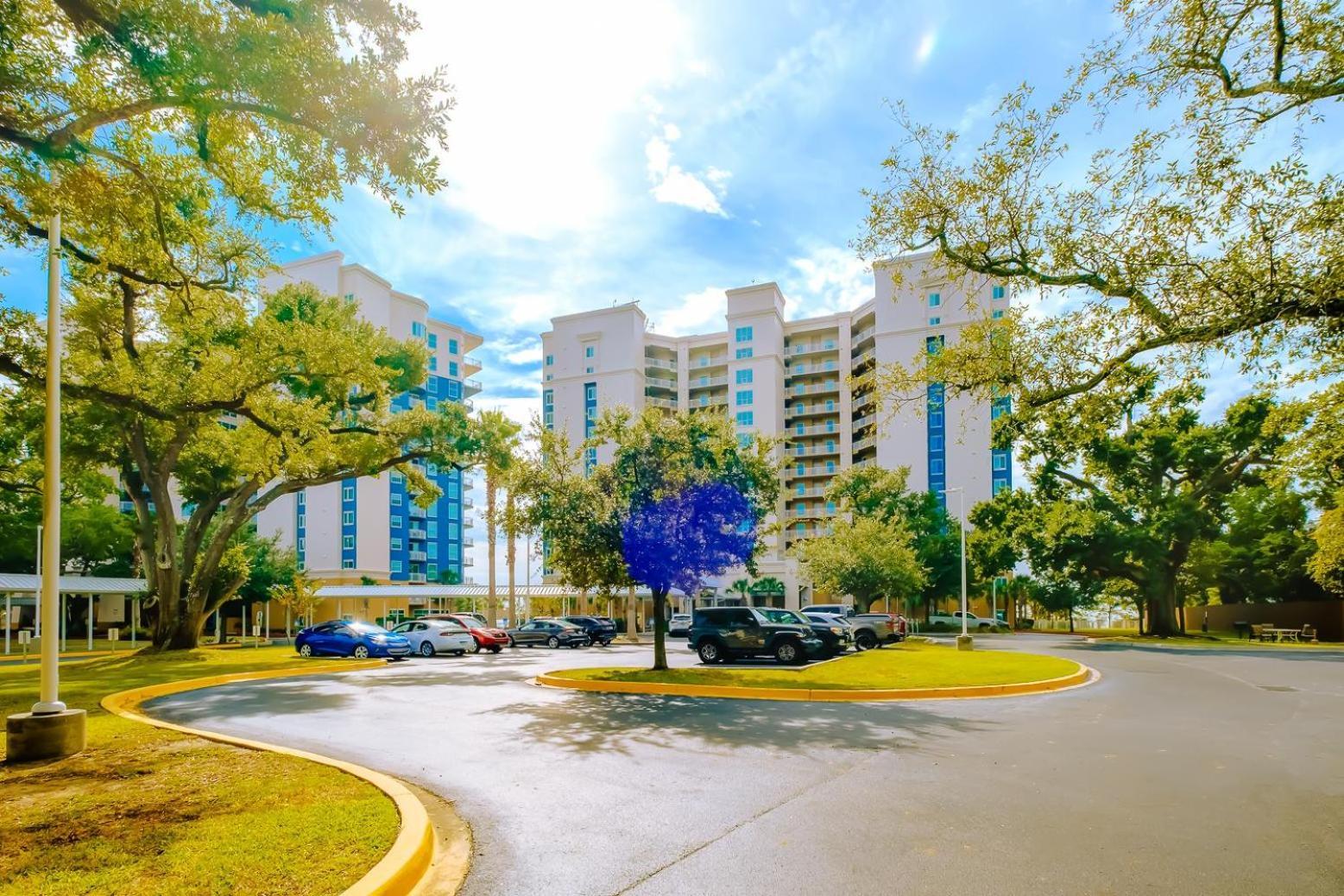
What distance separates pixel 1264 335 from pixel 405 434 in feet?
→ 86.2

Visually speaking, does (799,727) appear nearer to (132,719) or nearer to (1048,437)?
(1048,437)

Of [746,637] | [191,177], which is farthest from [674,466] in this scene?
[191,177]

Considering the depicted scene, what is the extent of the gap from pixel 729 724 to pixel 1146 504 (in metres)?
42.4

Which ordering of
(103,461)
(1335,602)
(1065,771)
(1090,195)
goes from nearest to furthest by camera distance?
1. (1065,771)
2. (1090,195)
3. (103,461)
4. (1335,602)

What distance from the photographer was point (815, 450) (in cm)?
8769

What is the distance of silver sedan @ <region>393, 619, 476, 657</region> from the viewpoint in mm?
29125

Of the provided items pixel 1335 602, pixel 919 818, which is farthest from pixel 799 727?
pixel 1335 602

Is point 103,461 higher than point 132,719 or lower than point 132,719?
higher

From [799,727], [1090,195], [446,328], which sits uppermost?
[446,328]

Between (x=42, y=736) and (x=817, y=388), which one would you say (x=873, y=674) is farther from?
(x=817, y=388)

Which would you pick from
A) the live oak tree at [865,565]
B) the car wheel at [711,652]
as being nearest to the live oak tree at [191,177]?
the car wheel at [711,652]

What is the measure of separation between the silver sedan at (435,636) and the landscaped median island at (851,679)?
11464mm

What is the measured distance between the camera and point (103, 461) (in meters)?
28.0

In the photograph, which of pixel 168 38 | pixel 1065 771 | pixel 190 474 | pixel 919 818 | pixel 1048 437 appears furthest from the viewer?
pixel 190 474
